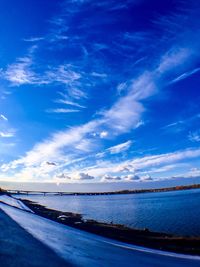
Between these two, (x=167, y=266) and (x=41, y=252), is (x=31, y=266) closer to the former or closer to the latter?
(x=41, y=252)

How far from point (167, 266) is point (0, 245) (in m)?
9.29

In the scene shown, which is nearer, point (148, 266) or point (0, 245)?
point (0, 245)

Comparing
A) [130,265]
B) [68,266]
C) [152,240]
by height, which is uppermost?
[68,266]

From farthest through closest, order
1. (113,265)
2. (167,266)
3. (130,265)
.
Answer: (167,266)
(130,265)
(113,265)

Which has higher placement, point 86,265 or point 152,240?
point 86,265

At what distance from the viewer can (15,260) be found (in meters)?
7.06

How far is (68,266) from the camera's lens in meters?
8.27

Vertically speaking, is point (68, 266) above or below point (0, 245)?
below

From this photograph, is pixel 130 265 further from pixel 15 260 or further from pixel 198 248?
pixel 198 248

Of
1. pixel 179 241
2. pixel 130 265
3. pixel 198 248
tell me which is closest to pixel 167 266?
pixel 130 265

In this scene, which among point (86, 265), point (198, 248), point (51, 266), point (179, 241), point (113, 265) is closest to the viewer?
point (51, 266)

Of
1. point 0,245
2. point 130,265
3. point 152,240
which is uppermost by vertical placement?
point 0,245

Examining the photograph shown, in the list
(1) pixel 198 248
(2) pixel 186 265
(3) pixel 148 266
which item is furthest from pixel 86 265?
(1) pixel 198 248

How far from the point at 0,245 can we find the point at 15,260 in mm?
1552
